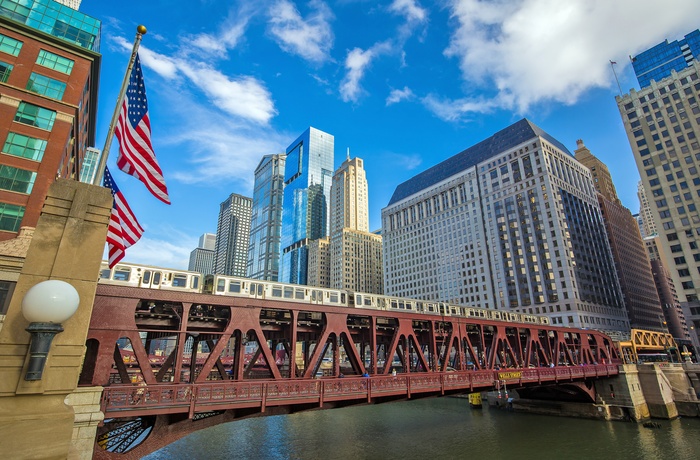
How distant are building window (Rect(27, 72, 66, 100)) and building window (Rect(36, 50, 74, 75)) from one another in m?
1.43

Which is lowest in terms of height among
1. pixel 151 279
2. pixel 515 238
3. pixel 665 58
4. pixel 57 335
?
pixel 57 335

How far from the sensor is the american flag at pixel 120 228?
644 inches

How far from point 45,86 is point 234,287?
26.7 metres

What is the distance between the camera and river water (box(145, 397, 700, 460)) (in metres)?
34.5

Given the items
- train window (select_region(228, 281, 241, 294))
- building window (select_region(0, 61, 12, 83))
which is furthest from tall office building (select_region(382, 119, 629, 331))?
building window (select_region(0, 61, 12, 83))

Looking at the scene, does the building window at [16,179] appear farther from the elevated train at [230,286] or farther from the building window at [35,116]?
the elevated train at [230,286]

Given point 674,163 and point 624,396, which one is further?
point 674,163

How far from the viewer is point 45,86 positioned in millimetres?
33875

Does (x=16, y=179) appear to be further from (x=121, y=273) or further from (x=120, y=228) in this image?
(x=120, y=228)

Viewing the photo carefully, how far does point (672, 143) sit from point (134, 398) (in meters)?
120

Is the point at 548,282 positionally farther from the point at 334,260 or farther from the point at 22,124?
the point at 22,124

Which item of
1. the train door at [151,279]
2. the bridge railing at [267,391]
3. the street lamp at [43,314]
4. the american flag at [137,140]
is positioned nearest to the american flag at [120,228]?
the american flag at [137,140]

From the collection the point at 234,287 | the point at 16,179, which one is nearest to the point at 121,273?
the point at 234,287

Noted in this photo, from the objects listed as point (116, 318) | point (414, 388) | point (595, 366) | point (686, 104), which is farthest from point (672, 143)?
point (116, 318)
